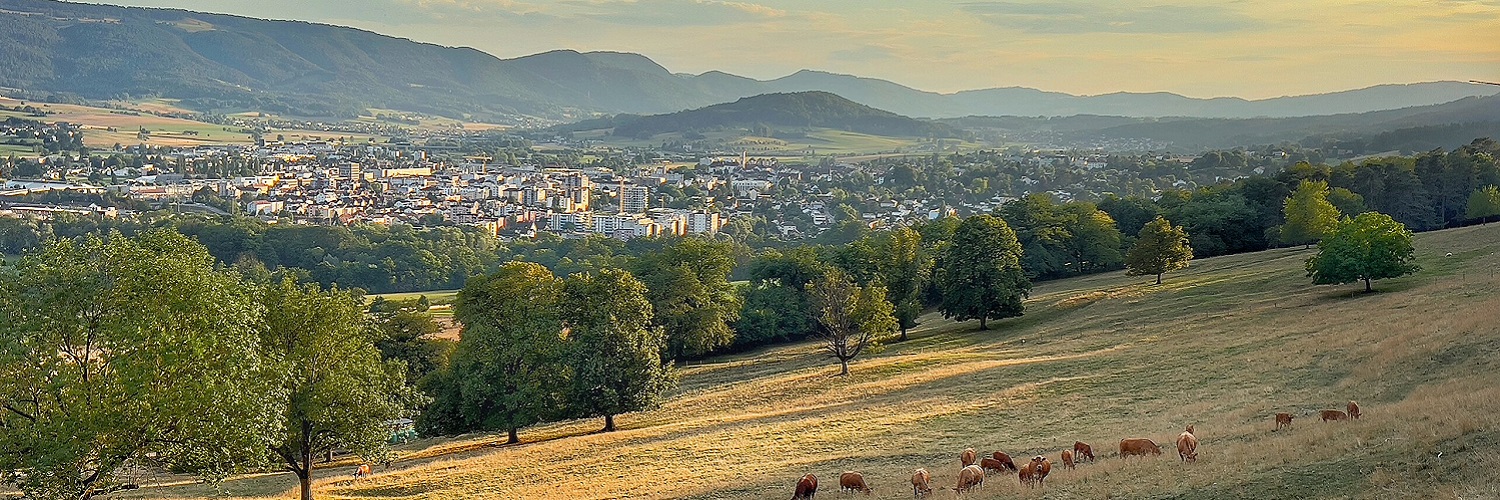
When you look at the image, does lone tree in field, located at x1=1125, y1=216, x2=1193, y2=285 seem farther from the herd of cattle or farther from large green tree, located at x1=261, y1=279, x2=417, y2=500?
large green tree, located at x1=261, y1=279, x2=417, y2=500

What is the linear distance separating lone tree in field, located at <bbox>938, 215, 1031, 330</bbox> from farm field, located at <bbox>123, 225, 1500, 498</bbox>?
3.11 m

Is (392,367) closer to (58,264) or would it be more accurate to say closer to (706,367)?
(58,264)

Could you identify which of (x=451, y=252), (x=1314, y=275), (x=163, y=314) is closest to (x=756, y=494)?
(x=163, y=314)

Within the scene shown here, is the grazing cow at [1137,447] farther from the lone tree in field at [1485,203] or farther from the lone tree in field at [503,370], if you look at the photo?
the lone tree in field at [1485,203]

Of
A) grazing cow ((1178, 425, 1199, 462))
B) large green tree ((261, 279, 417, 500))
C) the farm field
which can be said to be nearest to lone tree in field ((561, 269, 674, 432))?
the farm field

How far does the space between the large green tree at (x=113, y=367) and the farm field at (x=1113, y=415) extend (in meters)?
7.54

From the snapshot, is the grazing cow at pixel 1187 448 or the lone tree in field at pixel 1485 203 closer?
the grazing cow at pixel 1187 448

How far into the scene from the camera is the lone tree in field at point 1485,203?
76.4 m

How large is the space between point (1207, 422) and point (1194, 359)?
1202 centimetres

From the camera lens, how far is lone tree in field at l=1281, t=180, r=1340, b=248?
222 ft

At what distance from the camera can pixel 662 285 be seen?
59.7m

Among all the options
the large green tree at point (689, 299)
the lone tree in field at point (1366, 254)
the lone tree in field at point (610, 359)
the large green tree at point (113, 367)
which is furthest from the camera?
the large green tree at point (689, 299)

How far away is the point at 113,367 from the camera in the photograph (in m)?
19.3

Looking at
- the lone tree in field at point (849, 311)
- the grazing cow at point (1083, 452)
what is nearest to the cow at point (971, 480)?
the grazing cow at point (1083, 452)
